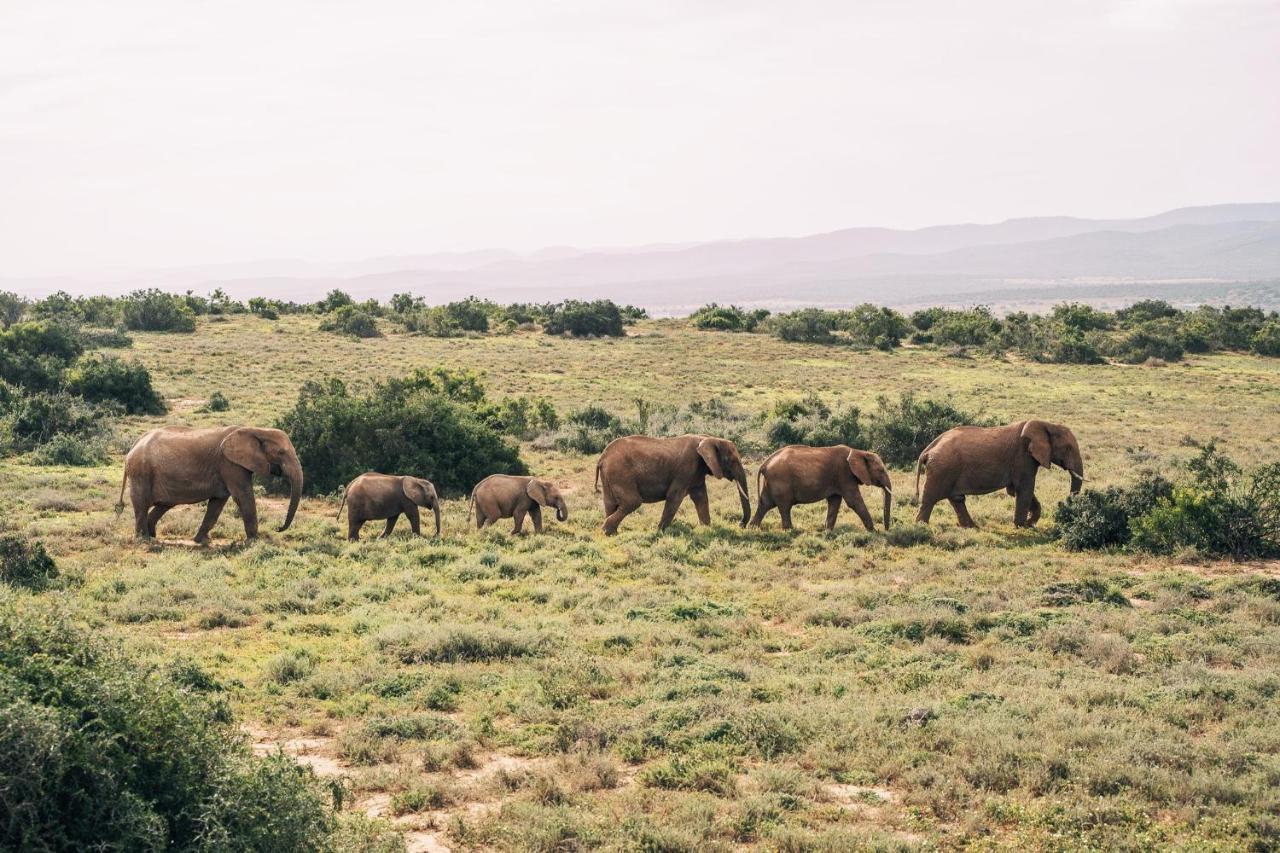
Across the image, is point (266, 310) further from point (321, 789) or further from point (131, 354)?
point (321, 789)

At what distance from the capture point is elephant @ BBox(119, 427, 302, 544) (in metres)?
16.4

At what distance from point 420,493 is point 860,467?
306 inches

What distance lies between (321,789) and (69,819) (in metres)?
2.00

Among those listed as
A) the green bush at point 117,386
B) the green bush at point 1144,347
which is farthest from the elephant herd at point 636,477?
the green bush at point 1144,347

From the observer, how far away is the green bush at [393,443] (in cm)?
2158

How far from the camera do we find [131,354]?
145 ft

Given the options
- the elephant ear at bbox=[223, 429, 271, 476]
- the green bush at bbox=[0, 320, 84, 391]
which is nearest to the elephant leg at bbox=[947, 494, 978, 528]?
the elephant ear at bbox=[223, 429, 271, 476]

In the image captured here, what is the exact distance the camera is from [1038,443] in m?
18.0

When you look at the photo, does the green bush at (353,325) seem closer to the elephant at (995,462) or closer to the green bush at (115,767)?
the elephant at (995,462)

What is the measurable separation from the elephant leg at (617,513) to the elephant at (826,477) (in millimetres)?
2459

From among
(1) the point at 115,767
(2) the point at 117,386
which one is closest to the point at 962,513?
(1) the point at 115,767

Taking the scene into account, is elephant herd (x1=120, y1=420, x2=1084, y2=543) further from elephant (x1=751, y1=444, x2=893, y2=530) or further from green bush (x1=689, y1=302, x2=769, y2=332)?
green bush (x1=689, y1=302, x2=769, y2=332)

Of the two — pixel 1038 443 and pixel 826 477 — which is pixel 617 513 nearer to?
pixel 826 477

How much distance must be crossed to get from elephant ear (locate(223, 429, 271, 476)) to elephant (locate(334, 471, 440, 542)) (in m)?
1.48
